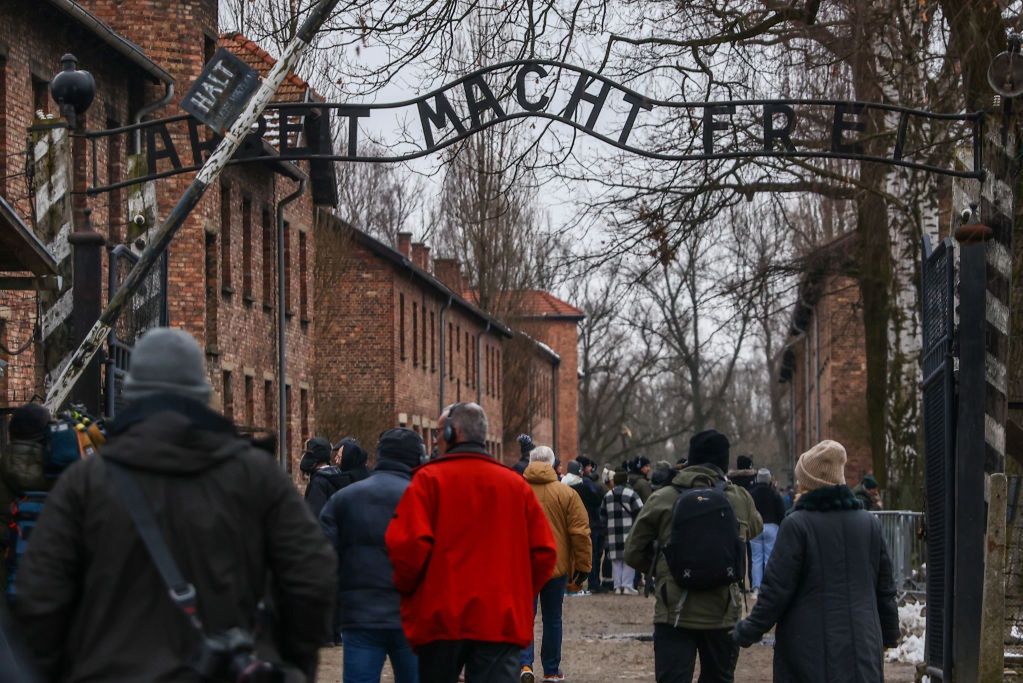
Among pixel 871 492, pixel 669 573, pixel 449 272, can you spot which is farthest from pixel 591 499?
pixel 449 272

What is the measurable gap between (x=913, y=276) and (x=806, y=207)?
12596 millimetres

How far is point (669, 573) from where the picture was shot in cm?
962

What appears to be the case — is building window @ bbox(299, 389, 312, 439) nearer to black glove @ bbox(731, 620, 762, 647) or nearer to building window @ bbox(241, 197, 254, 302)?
building window @ bbox(241, 197, 254, 302)

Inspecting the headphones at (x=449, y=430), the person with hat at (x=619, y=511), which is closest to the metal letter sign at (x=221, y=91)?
the headphones at (x=449, y=430)

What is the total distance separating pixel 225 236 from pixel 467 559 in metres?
23.7

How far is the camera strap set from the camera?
4.60 meters

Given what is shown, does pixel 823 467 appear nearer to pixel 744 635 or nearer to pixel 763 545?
pixel 744 635

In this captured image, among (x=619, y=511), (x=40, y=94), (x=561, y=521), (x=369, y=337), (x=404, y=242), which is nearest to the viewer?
(x=561, y=521)

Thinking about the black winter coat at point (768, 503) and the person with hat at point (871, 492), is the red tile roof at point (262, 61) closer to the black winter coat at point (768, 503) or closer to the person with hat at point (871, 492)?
the person with hat at point (871, 492)

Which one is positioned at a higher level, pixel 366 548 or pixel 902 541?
pixel 366 548

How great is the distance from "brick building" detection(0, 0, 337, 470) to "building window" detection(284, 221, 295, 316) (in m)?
0.04

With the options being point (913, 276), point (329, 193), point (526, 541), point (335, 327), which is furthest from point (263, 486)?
point (335, 327)

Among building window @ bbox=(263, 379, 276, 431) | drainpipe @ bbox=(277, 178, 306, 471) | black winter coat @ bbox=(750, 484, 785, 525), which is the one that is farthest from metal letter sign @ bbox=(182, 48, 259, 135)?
drainpipe @ bbox=(277, 178, 306, 471)

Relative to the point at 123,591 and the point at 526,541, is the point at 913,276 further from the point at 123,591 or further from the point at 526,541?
the point at 123,591
